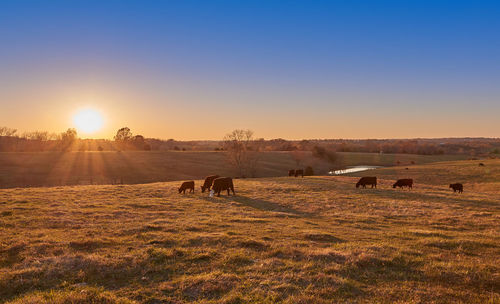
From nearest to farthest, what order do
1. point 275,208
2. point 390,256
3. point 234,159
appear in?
point 390,256, point 275,208, point 234,159

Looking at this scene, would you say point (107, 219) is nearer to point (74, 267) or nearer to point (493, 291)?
point (74, 267)

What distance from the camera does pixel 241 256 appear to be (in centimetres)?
1004

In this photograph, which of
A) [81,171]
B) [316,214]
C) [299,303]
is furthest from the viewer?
[81,171]

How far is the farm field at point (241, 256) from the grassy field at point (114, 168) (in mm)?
41109

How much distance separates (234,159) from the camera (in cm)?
7131

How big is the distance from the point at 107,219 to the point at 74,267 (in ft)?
23.6

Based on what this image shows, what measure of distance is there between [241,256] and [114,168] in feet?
216

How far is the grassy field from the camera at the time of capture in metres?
55.6

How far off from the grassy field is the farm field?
41.1 meters

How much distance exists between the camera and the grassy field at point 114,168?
5562 centimetres

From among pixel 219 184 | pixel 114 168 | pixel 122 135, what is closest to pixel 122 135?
pixel 122 135

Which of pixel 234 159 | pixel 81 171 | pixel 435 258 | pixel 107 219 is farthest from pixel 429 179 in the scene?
pixel 81 171

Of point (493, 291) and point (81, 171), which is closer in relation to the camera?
point (493, 291)

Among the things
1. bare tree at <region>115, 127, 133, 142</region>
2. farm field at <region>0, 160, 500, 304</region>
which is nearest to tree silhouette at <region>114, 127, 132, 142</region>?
bare tree at <region>115, 127, 133, 142</region>
